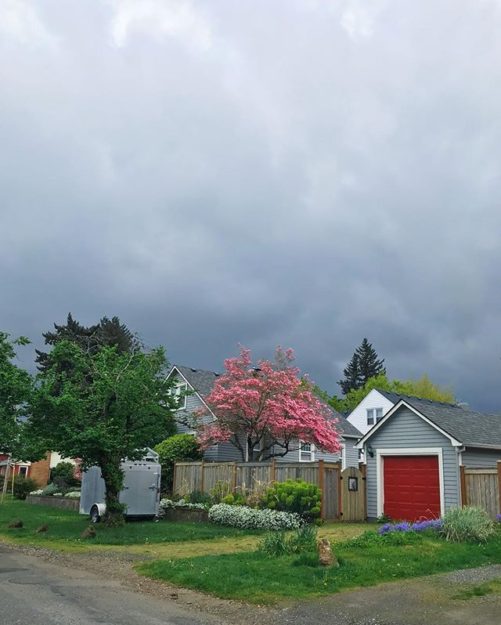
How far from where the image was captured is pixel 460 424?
843 inches

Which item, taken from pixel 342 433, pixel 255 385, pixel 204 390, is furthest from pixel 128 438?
pixel 342 433

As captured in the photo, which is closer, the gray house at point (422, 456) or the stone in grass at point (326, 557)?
the stone in grass at point (326, 557)

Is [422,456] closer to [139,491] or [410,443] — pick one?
[410,443]

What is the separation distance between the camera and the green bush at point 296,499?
1956 cm

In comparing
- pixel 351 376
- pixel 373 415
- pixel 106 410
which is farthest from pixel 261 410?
A: pixel 351 376

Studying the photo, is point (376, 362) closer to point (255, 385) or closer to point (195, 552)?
point (255, 385)

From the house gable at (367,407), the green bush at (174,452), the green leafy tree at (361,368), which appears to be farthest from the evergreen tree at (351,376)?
the green bush at (174,452)

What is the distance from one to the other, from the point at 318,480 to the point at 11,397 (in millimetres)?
10166

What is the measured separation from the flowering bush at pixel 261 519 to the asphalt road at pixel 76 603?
26.1 ft

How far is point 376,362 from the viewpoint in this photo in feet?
308

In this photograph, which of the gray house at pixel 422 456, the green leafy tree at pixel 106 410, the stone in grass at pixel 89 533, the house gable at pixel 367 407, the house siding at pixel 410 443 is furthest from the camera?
the house gable at pixel 367 407

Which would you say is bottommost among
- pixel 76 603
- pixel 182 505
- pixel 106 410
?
pixel 76 603

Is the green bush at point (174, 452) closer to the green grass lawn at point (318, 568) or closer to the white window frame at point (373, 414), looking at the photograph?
the green grass lawn at point (318, 568)

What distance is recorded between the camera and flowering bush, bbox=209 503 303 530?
18672mm
